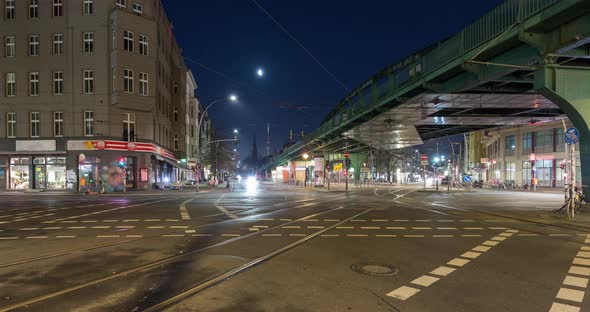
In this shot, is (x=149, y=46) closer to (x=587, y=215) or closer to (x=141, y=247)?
(x=141, y=247)

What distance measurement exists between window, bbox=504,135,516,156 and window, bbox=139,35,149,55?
5541 centimetres

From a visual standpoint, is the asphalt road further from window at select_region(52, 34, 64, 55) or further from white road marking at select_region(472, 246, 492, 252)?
window at select_region(52, 34, 64, 55)

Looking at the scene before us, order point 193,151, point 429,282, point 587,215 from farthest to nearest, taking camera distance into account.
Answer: point 193,151
point 587,215
point 429,282

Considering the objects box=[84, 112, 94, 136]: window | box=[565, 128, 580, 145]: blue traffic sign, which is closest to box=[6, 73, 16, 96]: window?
box=[84, 112, 94, 136]: window

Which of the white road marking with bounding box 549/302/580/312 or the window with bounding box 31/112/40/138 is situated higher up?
the window with bounding box 31/112/40/138

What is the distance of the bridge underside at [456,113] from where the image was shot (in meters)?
22.8

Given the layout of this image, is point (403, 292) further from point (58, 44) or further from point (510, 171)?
point (510, 171)

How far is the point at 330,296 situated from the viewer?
5.72 m

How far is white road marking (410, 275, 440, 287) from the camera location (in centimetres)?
639

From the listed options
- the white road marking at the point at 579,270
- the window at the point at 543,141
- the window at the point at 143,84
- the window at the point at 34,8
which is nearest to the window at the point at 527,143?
the window at the point at 543,141

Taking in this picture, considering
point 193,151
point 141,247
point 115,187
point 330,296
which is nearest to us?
point 330,296

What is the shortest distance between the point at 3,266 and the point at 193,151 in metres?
63.1

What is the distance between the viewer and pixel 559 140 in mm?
50812

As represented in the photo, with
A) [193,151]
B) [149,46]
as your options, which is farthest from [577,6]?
[193,151]
